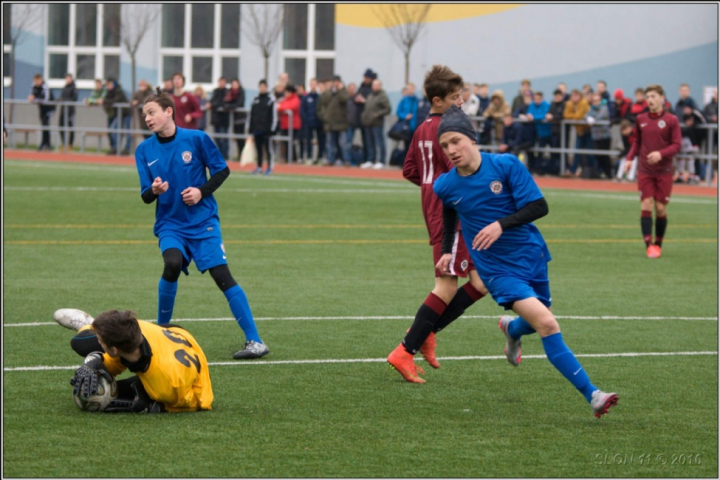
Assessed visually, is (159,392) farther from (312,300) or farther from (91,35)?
(91,35)

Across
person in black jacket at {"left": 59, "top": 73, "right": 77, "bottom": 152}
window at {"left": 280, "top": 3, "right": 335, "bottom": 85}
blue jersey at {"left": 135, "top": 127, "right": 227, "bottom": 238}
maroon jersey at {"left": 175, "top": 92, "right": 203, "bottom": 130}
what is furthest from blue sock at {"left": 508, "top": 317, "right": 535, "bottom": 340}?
window at {"left": 280, "top": 3, "right": 335, "bottom": 85}

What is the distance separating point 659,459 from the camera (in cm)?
546

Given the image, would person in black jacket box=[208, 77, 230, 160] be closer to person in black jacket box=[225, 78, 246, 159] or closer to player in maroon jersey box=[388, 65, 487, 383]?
person in black jacket box=[225, 78, 246, 159]

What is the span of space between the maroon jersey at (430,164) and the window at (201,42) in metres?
33.6

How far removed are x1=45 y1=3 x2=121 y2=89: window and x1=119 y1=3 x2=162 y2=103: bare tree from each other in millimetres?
2336

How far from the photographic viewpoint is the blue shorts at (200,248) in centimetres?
789

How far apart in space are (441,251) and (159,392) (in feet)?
6.71

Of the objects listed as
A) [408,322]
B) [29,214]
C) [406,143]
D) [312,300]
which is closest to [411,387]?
[408,322]

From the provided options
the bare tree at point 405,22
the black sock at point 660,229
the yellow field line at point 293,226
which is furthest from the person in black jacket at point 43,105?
the black sock at point 660,229

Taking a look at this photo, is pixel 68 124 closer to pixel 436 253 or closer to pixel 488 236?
pixel 436 253

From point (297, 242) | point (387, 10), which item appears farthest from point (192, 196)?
point (387, 10)

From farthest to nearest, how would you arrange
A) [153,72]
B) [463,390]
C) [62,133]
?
[153,72], [62,133], [463,390]

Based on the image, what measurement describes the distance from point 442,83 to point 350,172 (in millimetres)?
20558

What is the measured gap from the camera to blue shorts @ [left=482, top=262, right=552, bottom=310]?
6156 millimetres
